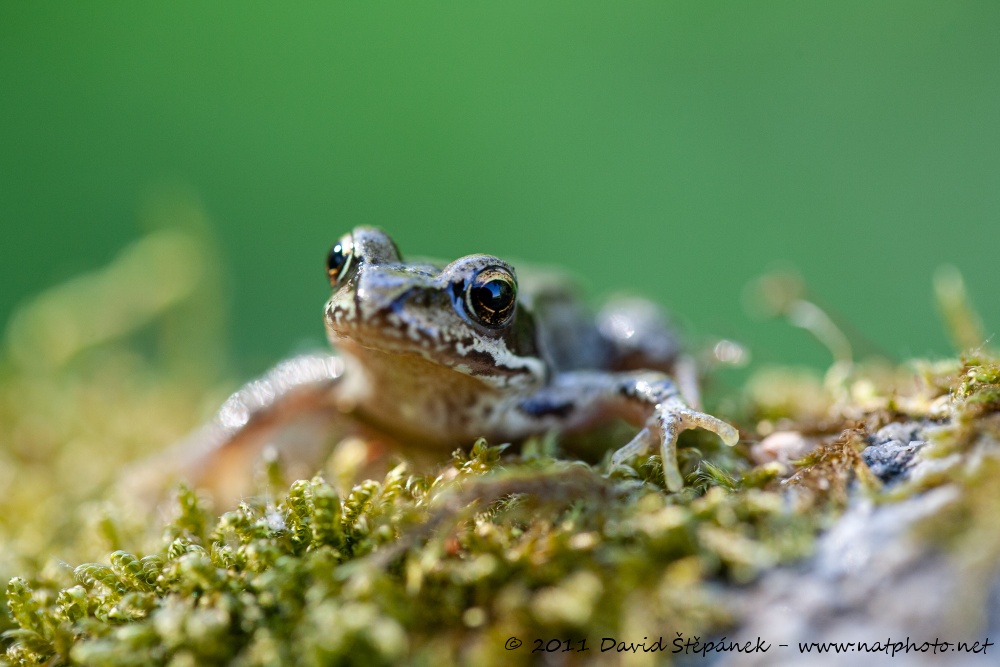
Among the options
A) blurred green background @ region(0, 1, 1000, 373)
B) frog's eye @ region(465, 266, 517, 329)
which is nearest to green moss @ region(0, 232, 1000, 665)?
frog's eye @ region(465, 266, 517, 329)

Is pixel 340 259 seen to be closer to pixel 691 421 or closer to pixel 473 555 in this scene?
pixel 473 555

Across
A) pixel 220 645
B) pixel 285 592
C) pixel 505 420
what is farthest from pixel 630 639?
pixel 505 420

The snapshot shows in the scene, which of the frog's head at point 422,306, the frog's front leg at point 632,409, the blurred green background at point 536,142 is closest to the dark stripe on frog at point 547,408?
the frog's front leg at point 632,409

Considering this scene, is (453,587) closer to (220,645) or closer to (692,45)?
(220,645)

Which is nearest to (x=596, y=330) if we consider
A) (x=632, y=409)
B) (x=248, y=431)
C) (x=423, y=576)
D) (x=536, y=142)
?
(x=632, y=409)

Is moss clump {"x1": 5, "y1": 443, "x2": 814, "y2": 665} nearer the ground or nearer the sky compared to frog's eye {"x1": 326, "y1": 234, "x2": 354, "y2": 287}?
nearer the ground

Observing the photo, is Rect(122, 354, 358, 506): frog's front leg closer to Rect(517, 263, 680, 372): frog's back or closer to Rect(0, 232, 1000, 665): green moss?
Rect(0, 232, 1000, 665): green moss

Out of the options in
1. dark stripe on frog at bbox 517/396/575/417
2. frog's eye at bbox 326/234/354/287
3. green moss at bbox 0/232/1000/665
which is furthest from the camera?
dark stripe on frog at bbox 517/396/575/417

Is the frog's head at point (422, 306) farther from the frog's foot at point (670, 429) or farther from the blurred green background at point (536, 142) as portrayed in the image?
the blurred green background at point (536, 142)
